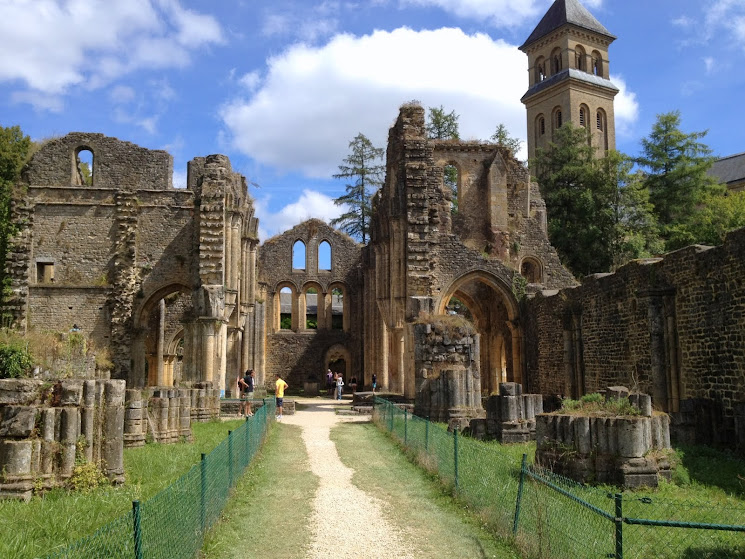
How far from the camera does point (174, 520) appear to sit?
5.31 metres

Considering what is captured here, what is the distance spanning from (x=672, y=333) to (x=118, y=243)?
55.2 ft

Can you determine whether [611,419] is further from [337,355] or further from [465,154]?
[337,355]

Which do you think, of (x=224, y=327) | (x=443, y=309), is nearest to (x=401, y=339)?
(x=443, y=309)

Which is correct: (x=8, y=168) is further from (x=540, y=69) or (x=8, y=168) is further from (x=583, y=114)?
(x=540, y=69)

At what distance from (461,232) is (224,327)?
10.7 m

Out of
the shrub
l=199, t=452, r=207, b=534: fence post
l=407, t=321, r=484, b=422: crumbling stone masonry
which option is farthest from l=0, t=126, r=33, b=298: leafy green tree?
l=199, t=452, r=207, b=534: fence post

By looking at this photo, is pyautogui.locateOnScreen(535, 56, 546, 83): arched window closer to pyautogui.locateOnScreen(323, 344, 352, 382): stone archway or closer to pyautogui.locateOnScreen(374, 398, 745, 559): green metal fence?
pyautogui.locateOnScreen(323, 344, 352, 382): stone archway

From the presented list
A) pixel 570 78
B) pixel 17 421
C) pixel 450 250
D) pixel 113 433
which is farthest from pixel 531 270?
pixel 570 78

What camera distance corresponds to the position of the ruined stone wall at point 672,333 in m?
11.8

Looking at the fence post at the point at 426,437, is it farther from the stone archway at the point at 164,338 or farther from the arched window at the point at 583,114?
the arched window at the point at 583,114

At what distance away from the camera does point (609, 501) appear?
23.6 feet

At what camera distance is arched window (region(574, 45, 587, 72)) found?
5856cm

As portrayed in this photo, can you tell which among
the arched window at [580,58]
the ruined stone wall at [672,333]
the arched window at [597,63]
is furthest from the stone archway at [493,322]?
the arched window at [597,63]

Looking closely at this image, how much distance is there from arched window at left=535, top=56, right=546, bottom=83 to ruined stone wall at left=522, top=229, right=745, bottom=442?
44.8 meters
